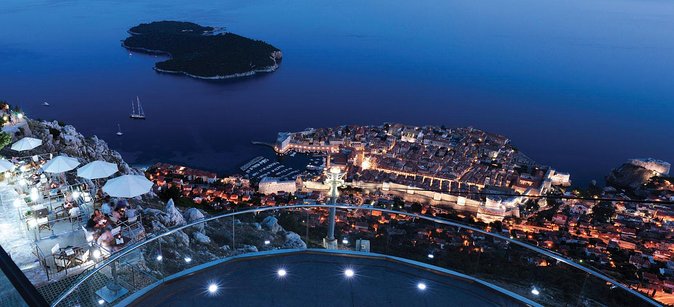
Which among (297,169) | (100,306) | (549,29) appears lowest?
(297,169)

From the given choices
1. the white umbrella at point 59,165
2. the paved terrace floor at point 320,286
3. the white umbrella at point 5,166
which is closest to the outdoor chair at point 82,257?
the white umbrella at point 59,165

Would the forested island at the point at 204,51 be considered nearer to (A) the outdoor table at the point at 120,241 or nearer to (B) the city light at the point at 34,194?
(B) the city light at the point at 34,194

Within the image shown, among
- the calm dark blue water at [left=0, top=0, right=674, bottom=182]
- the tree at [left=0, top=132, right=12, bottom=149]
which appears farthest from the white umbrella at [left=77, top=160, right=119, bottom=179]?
the calm dark blue water at [left=0, top=0, right=674, bottom=182]

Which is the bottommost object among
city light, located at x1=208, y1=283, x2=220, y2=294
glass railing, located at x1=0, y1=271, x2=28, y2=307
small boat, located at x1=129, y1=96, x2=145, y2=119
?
small boat, located at x1=129, y1=96, x2=145, y2=119

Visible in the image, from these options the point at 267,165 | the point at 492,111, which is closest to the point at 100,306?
the point at 267,165

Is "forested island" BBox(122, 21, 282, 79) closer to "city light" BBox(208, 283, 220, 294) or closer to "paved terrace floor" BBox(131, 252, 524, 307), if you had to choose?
"paved terrace floor" BBox(131, 252, 524, 307)

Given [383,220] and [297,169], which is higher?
[383,220]

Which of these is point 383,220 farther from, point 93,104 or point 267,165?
point 93,104
